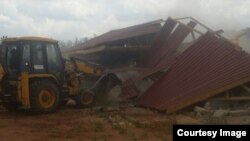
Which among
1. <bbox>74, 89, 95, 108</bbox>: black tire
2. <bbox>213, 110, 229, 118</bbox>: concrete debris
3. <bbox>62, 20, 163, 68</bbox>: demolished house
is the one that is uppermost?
<bbox>62, 20, 163, 68</bbox>: demolished house

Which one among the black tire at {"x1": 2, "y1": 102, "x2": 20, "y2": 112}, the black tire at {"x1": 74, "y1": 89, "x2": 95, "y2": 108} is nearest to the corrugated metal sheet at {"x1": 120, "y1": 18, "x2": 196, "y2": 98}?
the black tire at {"x1": 74, "y1": 89, "x2": 95, "y2": 108}

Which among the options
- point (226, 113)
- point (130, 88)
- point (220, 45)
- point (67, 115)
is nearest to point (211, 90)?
point (226, 113)

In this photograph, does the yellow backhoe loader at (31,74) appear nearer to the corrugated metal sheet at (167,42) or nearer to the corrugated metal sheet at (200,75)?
the corrugated metal sheet at (200,75)

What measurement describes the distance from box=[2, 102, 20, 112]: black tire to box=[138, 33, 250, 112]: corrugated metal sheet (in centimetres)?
428

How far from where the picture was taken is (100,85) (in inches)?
690

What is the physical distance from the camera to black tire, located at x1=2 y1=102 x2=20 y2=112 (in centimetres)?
1499

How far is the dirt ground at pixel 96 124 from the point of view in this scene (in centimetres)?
1080

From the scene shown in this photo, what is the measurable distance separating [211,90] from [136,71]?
12.9ft

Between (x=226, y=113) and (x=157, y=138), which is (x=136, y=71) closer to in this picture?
(x=226, y=113)

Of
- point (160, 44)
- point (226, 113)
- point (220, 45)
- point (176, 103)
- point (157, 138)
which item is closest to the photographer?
point (157, 138)

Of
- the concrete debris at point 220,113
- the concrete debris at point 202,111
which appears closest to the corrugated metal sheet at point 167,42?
the concrete debris at point 202,111

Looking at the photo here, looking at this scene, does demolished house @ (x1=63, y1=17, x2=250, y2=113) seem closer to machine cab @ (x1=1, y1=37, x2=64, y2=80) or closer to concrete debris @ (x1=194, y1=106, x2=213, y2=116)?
concrete debris @ (x1=194, y1=106, x2=213, y2=116)

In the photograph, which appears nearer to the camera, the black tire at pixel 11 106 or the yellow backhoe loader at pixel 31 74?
the yellow backhoe loader at pixel 31 74

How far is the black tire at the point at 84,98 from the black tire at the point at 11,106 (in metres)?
2.09
